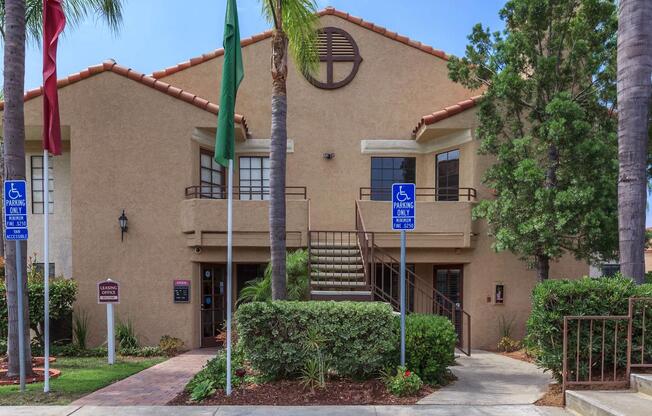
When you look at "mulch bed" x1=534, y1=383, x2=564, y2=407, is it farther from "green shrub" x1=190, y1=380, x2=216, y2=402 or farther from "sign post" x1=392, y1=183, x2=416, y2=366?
"green shrub" x1=190, y1=380, x2=216, y2=402

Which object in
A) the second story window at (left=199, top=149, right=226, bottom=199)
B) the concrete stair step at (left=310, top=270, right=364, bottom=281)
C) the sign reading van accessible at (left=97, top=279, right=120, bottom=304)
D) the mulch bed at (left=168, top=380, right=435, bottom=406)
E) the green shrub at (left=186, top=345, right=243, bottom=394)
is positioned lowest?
the mulch bed at (left=168, top=380, right=435, bottom=406)

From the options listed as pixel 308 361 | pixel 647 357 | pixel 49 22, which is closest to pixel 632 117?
pixel 647 357

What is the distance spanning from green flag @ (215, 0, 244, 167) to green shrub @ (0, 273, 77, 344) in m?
6.18

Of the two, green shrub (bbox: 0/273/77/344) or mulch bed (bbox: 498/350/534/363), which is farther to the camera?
green shrub (bbox: 0/273/77/344)

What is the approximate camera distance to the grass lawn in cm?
642

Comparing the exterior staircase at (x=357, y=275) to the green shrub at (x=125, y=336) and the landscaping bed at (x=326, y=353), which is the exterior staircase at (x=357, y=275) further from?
the green shrub at (x=125, y=336)

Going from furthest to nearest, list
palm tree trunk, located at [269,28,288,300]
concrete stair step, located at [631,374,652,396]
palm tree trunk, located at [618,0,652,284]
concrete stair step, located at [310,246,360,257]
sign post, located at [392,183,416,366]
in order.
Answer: concrete stair step, located at [310,246,360,257]
palm tree trunk, located at [269,28,288,300]
sign post, located at [392,183,416,366]
palm tree trunk, located at [618,0,652,284]
concrete stair step, located at [631,374,652,396]

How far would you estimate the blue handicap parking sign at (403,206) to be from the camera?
6.55m

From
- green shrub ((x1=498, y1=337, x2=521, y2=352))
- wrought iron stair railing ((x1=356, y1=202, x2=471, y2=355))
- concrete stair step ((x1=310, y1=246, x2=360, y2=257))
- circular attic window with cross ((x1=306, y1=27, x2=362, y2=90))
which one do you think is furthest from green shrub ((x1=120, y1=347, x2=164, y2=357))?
circular attic window with cross ((x1=306, y1=27, x2=362, y2=90))

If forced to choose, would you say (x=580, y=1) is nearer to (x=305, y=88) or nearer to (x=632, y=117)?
(x=632, y=117)

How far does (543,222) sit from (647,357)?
304 cm

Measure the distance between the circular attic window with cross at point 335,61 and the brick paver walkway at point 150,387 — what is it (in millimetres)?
8137

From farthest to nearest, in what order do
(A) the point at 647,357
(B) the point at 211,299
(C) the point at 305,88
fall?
(C) the point at 305,88 < (B) the point at 211,299 < (A) the point at 647,357

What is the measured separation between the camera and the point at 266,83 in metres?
12.7
